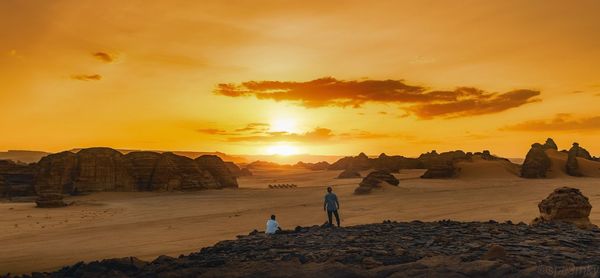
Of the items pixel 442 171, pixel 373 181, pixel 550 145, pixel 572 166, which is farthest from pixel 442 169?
pixel 550 145

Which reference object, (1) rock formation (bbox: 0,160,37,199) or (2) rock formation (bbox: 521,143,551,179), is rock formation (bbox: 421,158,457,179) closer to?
(2) rock formation (bbox: 521,143,551,179)

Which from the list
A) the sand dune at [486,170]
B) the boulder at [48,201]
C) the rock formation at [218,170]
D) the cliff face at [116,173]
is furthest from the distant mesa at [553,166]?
the boulder at [48,201]

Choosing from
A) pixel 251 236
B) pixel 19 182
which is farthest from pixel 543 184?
pixel 19 182

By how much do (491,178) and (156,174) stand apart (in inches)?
1923

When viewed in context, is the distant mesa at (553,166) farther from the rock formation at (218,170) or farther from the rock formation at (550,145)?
the rock formation at (218,170)

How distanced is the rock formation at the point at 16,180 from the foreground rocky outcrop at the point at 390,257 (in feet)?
155

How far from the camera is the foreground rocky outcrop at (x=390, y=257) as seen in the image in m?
11.9

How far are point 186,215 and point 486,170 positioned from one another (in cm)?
5266

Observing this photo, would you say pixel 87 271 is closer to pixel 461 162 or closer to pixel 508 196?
pixel 508 196

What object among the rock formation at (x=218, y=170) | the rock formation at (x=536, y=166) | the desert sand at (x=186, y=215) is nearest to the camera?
the desert sand at (x=186, y=215)

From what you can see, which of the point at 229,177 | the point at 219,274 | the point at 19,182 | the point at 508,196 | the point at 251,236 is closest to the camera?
the point at 219,274

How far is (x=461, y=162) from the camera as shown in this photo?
75.6 m

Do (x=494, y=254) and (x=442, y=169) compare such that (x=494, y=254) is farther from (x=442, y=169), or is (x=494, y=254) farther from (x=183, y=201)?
(x=442, y=169)

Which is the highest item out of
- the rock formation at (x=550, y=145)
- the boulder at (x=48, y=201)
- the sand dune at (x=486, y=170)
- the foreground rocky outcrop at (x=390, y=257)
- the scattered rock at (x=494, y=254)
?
the rock formation at (x=550, y=145)
